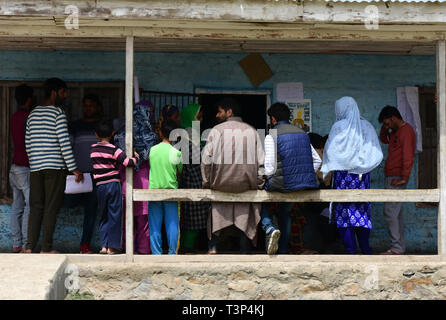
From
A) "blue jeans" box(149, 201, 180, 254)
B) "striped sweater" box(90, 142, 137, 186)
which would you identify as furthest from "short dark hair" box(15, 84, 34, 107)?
"blue jeans" box(149, 201, 180, 254)

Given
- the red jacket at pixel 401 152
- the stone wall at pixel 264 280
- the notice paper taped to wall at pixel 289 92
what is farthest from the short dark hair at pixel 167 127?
the red jacket at pixel 401 152

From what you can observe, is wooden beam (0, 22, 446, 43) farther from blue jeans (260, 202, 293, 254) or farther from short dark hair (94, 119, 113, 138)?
blue jeans (260, 202, 293, 254)

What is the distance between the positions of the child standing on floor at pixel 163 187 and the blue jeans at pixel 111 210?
1.14 ft

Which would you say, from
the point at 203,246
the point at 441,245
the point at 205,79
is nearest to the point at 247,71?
the point at 205,79

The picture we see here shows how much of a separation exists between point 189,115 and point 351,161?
6.29 ft

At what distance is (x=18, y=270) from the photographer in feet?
19.4

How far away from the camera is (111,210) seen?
Result: 22.6ft

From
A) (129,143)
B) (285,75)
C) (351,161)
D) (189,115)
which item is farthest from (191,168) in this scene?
(285,75)

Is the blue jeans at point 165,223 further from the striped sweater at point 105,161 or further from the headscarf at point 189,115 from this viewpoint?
the headscarf at point 189,115

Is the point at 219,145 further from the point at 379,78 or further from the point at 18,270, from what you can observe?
the point at 379,78

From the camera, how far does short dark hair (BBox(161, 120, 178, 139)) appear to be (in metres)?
7.00

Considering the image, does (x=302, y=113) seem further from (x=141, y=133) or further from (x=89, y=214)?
(x=89, y=214)
